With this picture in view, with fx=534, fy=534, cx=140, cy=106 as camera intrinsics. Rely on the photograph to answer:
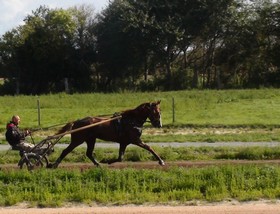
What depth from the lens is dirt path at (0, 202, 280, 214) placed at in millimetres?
8750

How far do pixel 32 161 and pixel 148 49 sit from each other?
35.3 m

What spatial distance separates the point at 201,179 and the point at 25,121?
15795 mm

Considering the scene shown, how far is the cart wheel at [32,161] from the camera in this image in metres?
12.1

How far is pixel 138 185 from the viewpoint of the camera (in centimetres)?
1034

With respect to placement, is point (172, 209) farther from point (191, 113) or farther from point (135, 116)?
point (191, 113)

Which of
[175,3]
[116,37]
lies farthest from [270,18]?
[116,37]

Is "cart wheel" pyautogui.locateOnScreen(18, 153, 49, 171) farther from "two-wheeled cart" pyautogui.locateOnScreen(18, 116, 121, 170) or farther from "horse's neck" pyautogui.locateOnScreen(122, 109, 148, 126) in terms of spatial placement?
"horse's neck" pyautogui.locateOnScreen(122, 109, 148, 126)

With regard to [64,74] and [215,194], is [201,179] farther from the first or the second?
[64,74]

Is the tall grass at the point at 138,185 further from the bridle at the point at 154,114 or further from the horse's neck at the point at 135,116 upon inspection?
the horse's neck at the point at 135,116

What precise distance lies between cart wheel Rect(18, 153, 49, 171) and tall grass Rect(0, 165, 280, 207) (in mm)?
842

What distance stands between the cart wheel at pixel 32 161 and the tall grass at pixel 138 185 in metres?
0.84

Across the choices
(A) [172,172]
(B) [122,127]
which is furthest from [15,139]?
(A) [172,172]

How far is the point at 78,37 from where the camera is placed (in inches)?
2066

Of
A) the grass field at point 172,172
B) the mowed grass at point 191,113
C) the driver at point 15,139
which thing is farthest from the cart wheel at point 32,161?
the mowed grass at point 191,113
